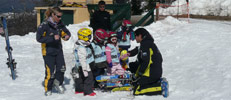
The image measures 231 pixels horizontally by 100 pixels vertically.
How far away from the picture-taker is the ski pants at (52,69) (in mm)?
5805

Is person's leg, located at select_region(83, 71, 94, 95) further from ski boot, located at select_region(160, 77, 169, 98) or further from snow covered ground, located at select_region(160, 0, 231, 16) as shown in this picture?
snow covered ground, located at select_region(160, 0, 231, 16)

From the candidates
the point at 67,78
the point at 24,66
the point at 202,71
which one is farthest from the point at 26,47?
the point at 202,71

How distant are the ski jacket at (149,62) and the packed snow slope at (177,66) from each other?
1.37ft

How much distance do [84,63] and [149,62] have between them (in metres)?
1.27

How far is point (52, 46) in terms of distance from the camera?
5.84 metres

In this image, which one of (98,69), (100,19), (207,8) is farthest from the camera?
(207,8)

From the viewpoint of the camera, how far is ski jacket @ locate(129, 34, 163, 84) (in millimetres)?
5785

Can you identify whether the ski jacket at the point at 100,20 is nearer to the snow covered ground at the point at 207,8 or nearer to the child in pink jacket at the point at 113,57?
the child in pink jacket at the point at 113,57

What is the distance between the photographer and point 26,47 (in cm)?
1138

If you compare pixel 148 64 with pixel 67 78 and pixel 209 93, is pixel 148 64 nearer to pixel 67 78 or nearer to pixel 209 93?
pixel 209 93

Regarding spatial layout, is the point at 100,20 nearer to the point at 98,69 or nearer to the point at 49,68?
the point at 98,69

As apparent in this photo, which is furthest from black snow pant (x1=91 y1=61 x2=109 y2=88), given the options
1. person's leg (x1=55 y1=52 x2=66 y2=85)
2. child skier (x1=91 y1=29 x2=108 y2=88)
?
person's leg (x1=55 y1=52 x2=66 y2=85)

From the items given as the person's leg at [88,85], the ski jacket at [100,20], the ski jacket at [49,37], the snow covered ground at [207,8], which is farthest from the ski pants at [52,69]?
the snow covered ground at [207,8]

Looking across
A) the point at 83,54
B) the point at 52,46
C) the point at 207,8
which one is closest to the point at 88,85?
the point at 83,54
